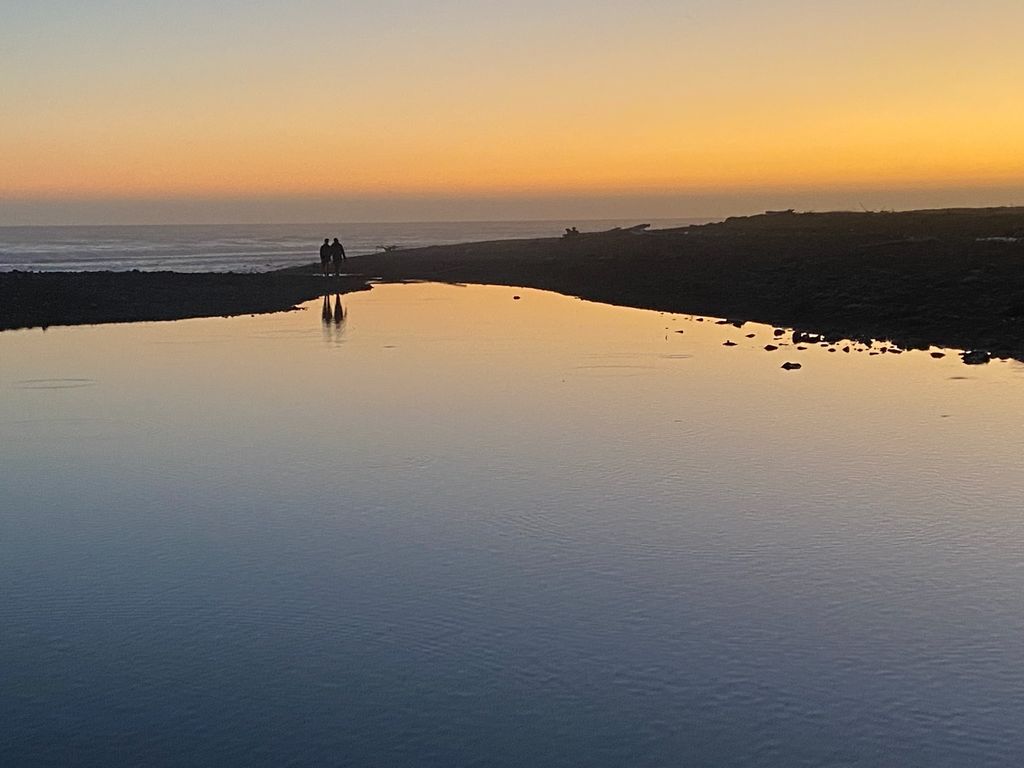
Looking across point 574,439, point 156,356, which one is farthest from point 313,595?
point 156,356

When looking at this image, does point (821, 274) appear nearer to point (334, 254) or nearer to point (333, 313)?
point (333, 313)

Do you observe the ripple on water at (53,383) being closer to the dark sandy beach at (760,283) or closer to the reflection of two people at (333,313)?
the dark sandy beach at (760,283)

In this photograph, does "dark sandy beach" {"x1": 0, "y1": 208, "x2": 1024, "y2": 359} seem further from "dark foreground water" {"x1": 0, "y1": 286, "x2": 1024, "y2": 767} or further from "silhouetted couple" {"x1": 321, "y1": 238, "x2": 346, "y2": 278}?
"dark foreground water" {"x1": 0, "y1": 286, "x2": 1024, "y2": 767}

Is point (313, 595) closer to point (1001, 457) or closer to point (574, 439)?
point (574, 439)

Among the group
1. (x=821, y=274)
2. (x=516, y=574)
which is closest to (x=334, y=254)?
(x=821, y=274)

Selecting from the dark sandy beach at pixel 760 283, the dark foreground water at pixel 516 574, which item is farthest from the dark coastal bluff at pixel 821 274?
the dark foreground water at pixel 516 574

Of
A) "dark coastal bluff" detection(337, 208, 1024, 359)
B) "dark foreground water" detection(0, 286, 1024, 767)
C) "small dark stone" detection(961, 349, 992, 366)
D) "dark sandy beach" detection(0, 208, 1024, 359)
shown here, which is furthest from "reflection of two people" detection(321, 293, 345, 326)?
"small dark stone" detection(961, 349, 992, 366)
